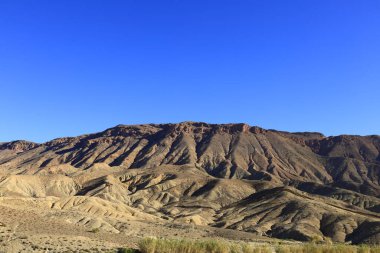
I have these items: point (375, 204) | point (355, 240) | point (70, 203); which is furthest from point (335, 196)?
point (70, 203)

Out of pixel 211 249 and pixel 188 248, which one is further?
pixel 211 249

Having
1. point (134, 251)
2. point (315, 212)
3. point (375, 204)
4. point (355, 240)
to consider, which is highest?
point (375, 204)

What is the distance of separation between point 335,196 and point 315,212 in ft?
216

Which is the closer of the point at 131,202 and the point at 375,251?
the point at 375,251

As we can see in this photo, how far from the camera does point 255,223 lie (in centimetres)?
11806

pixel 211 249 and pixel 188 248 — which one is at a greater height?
pixel 211 249

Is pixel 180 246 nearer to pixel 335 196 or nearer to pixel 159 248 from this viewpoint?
pixel 159 248

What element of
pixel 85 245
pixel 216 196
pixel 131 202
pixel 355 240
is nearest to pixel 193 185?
pixel 216 196

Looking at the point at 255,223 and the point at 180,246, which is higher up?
the point at 255,223

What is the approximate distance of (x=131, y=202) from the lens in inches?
6521

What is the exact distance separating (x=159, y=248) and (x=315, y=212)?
3625 inches

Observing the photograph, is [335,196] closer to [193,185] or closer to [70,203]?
[193,185]

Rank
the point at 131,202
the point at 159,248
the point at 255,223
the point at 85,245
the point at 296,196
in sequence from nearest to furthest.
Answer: the point at 159,248
the point at 85,245
the point at 255,223
the point at 296,196
the point at 131,202

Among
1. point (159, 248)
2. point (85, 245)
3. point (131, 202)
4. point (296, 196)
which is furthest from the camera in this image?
point (131, 202)
